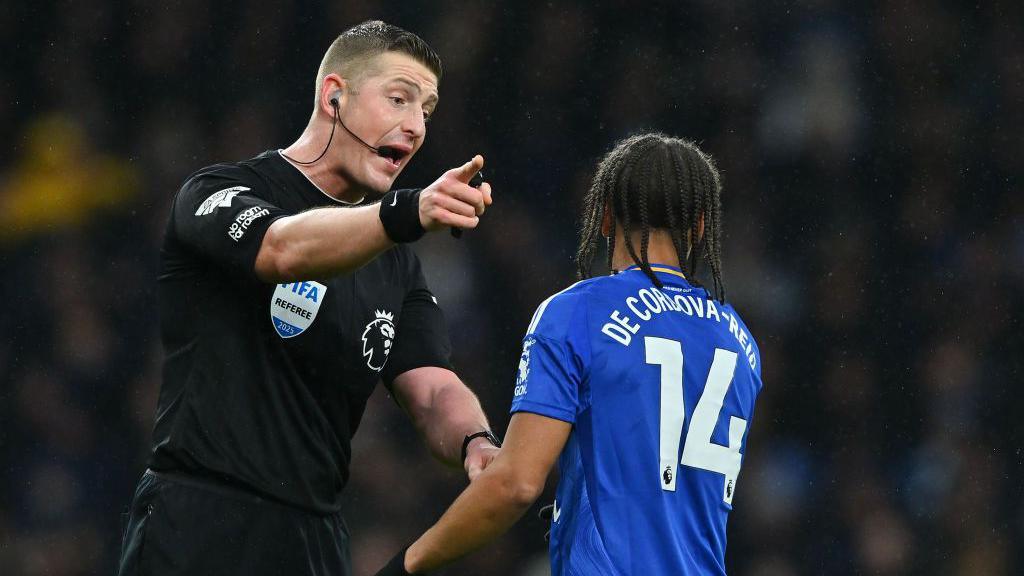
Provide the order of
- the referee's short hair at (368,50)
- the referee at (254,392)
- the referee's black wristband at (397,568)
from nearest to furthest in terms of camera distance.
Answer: the referee's black wristband at (397,568) → the referee at (254,392) → the referee's short hair at (368,50)

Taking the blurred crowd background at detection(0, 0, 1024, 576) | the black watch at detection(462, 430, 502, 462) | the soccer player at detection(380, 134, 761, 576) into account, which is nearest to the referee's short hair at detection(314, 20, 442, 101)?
the black watch at detection(462, 430, 502, 462)

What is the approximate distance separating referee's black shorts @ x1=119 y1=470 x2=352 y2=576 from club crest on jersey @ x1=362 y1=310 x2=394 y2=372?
0.41 meters

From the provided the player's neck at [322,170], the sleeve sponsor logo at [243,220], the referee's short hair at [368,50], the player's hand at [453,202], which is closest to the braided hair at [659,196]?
the player's hand at [453,202]

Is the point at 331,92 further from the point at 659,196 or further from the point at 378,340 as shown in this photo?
the point at 659,196

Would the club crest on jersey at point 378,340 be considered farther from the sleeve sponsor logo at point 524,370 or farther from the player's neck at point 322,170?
the sleeve sponsor logo at point 524,370

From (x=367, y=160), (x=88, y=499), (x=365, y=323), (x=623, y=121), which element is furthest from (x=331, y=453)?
(x=623, y=121)

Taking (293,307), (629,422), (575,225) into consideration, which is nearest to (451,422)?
(293,307)

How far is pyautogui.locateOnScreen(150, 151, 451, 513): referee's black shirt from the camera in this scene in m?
2.79

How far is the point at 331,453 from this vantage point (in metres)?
2.96

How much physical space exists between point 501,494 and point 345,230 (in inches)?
22.4

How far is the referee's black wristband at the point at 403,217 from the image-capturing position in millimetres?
2234

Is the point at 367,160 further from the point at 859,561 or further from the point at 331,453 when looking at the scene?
the point at 859,561

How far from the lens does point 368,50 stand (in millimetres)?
3412

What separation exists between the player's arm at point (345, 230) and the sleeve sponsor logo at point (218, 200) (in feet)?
0.68
